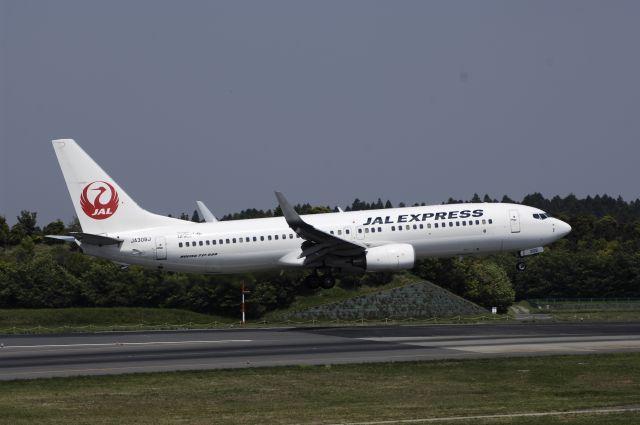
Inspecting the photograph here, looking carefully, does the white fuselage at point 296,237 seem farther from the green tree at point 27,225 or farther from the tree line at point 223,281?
the green tree at point 27,225

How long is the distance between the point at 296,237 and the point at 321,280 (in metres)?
3.25

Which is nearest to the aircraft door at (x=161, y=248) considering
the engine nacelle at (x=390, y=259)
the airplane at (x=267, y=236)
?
the airplane at (x=267, y=236)

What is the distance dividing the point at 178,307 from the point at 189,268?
1632 cm

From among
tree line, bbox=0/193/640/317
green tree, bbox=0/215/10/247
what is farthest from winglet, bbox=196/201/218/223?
green tree, bbox=0/215/10/247

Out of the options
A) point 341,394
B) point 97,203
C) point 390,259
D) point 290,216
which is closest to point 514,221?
point 390,259

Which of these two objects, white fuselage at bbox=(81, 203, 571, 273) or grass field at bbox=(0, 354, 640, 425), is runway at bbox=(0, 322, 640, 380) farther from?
white fuselage at bbox=(81, 203, 571, 273)

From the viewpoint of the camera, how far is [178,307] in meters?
76.2

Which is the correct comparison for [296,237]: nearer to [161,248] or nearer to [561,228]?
[161,248]

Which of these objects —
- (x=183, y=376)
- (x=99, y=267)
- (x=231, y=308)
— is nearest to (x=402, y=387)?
(x=183, y=376)

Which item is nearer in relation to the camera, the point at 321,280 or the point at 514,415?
the point at 514,415

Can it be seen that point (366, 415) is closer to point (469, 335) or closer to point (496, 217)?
point (469, 335)

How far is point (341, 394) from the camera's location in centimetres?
3141

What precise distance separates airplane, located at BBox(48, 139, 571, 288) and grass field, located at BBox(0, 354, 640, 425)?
70.2 feet

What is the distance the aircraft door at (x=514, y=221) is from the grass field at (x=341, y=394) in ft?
77.2
